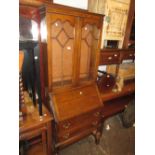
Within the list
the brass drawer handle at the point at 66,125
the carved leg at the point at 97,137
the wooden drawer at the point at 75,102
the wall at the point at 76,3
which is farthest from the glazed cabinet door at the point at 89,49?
the carved leg at the point at 97,137

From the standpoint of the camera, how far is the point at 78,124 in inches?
63.7

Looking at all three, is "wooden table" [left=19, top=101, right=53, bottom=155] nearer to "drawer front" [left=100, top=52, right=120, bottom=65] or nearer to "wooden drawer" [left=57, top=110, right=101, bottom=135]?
"wooden drawer" [left=57, top=110, right=101, bottom=135]

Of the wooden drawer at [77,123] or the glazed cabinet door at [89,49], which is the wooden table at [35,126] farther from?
the glazed cabinet door at [89,49]

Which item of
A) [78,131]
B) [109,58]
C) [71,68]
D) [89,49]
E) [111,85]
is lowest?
[78,131]

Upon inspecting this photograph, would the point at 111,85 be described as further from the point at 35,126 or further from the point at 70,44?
the point at 35,126

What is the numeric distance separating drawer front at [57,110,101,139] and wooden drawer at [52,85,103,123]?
0.25 feet

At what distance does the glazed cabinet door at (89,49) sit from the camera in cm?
151

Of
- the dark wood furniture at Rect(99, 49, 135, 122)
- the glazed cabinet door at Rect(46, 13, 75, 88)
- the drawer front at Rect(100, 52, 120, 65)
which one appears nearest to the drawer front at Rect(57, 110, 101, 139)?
the dark wood furniture at Rect(99, 49, 135, 122)

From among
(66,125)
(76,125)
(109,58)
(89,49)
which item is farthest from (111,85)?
(66,125)

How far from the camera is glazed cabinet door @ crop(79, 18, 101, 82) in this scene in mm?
1513

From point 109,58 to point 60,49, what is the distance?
81 cm
